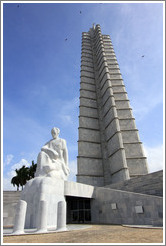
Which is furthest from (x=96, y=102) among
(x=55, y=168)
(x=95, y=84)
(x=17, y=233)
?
(x=17, y=233)

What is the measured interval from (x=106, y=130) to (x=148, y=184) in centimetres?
1567

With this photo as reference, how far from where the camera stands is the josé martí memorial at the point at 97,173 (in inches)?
282

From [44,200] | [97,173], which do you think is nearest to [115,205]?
[44,200]

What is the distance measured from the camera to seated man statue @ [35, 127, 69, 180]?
8.62 metres

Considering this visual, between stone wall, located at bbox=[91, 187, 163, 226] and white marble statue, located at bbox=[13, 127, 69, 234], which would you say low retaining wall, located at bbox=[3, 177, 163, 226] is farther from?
white marble statue, located at bbox=[13, 127, 69, 234]

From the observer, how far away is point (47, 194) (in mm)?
7293

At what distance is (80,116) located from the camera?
2648 cm

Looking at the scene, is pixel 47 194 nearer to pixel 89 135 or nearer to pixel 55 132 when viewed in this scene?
pixel 55 132

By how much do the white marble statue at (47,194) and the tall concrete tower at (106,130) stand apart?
1175 cm

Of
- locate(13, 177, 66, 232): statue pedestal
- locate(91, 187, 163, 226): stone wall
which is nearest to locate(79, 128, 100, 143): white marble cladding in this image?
locate(91, 187, 163, 226): stone wall

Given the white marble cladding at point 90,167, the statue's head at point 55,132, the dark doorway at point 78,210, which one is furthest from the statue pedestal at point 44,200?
the white marble cladding at point 90,167

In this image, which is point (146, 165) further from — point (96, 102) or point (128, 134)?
point (96, 102)

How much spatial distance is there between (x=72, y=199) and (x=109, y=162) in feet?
39.0

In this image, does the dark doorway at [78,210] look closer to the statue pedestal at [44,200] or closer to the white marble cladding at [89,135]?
the statue pedestal at [44,200]
